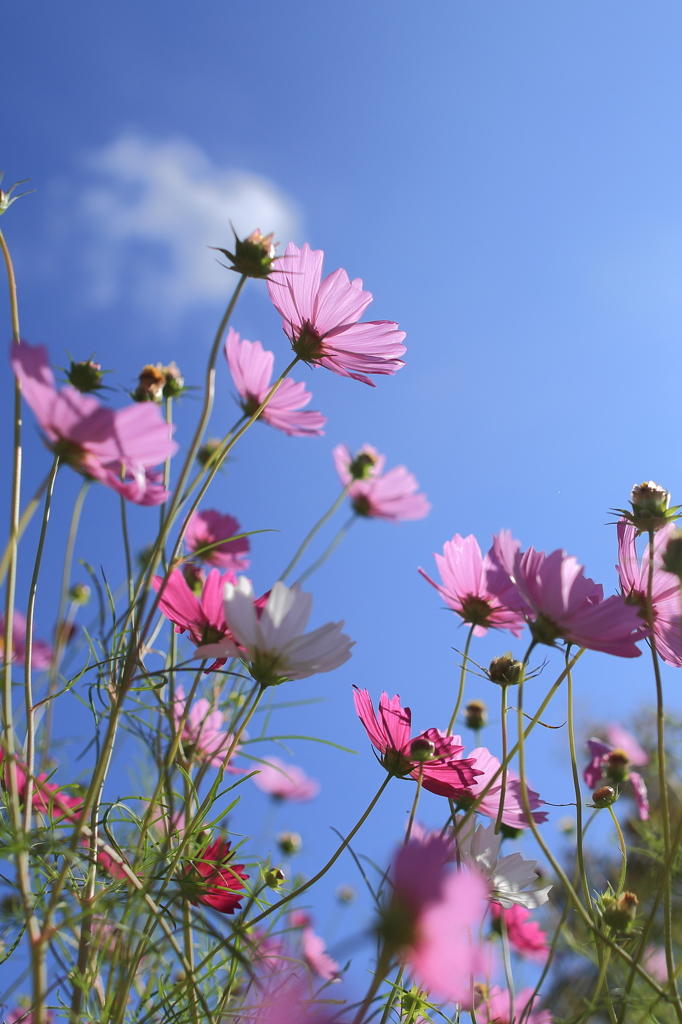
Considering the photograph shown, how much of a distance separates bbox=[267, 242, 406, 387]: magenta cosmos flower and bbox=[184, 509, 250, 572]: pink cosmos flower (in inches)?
18.9

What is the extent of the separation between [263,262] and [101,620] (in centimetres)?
36

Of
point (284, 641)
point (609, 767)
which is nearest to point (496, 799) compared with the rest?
point (284, 641)

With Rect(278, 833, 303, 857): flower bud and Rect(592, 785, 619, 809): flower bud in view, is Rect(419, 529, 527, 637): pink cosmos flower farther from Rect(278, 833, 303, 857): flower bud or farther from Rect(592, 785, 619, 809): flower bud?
Rect(278, 833, 303, 857): flower bud

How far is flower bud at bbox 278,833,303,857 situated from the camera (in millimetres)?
1752

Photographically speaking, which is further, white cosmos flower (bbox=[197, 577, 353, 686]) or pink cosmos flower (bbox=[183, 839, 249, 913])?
pink cosmos flower (bbox=[183, 839, 249, 913])

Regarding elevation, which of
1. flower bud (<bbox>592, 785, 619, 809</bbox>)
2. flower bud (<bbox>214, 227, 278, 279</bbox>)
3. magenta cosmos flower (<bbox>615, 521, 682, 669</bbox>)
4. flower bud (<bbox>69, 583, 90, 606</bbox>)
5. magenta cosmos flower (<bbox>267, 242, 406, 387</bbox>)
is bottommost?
flower bud (<bbox>592, 785, 619, 809</bbox>)

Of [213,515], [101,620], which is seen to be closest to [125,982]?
[101,620]

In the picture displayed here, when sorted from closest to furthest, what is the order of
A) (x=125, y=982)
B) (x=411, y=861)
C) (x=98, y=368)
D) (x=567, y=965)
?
(x=411, y=861) < (x=125, y=982) < (x=98, y=368) < (x=567, y=965)

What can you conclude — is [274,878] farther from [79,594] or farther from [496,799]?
[79,594]

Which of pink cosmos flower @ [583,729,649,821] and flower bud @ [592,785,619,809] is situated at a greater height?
pink cosmos flower @ [583,729,649,821]

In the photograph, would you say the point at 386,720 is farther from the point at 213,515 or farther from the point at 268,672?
the point at 213,515

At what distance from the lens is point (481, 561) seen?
599mm

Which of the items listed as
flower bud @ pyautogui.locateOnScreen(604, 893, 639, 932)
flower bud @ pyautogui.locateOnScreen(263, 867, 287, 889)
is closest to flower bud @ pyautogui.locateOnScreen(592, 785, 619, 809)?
flower bud @ pyautogui.locateOnScreen(604, 893, 639, 932)

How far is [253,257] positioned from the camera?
0.43 m
